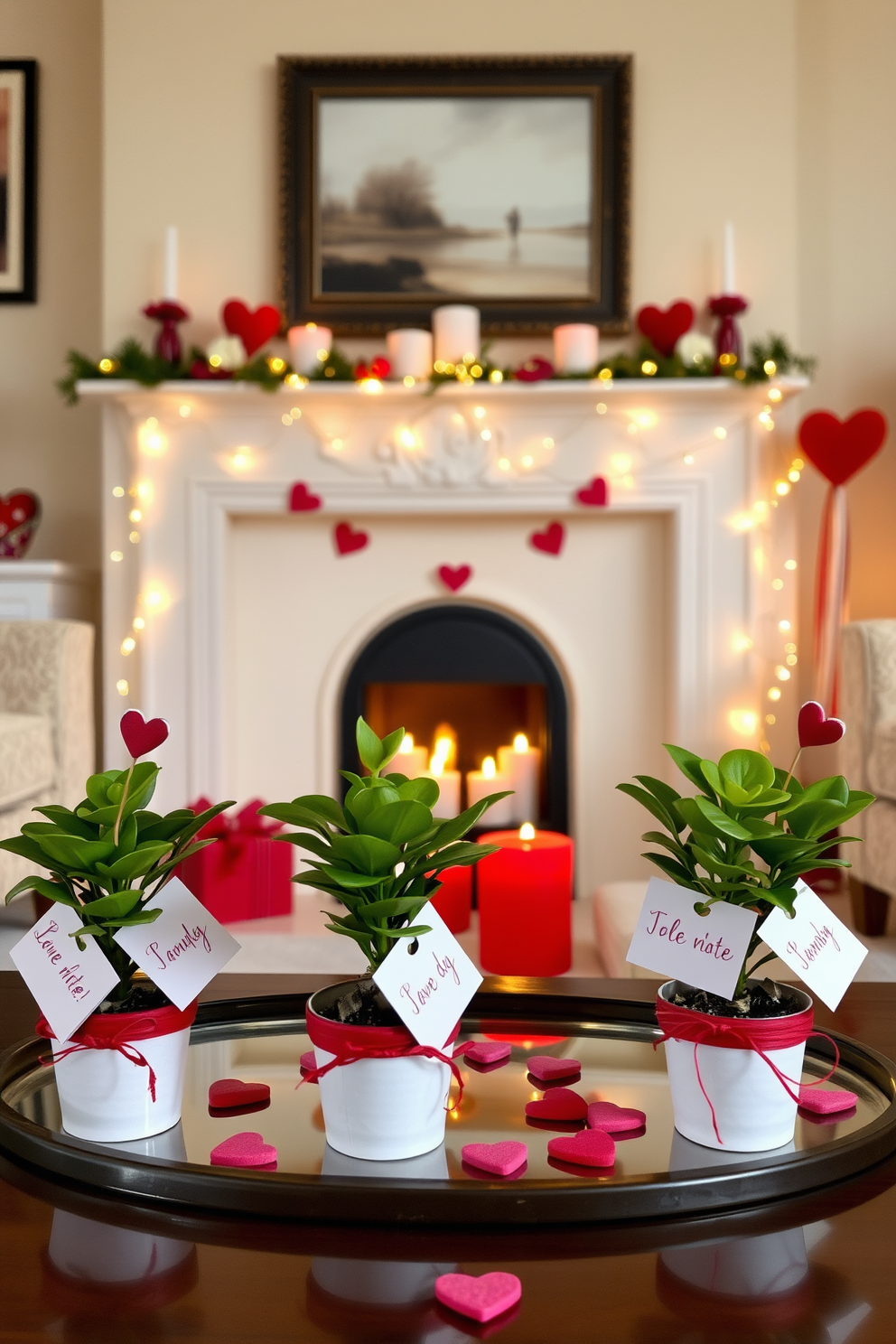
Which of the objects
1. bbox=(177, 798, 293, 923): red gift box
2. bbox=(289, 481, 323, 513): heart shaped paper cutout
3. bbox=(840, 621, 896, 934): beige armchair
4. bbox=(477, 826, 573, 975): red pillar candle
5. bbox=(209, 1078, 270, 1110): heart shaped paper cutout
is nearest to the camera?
bbox=(209, 1078, 270, 1110): heart shaped paper cutout

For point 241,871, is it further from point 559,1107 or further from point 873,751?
point 559,1107

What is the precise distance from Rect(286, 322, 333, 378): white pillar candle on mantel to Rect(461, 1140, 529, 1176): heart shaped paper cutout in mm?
2527

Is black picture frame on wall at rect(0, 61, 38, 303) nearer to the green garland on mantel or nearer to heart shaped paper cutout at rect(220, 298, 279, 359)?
the green garland on mantel

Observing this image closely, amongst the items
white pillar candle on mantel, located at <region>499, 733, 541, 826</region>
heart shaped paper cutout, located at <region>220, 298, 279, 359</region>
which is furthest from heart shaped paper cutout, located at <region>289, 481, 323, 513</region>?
white pillar candle on mantel, located at <region>499, 733, 541, 826</region>

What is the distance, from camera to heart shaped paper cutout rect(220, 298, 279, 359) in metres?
Result: 2.96

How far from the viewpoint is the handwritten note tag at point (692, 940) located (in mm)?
663

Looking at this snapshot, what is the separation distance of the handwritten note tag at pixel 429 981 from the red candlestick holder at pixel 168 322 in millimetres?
2521

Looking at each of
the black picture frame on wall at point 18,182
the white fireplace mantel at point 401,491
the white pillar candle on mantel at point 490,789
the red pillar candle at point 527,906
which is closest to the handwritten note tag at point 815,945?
the red pillar candle at point 527,906

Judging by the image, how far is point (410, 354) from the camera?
9.62 ft

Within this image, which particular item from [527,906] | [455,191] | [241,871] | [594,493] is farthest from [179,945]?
[455,191]

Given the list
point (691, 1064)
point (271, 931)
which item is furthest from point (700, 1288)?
point (271, 931)

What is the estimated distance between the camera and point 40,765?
265cm

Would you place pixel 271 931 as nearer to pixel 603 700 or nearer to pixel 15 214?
pixel 603 700

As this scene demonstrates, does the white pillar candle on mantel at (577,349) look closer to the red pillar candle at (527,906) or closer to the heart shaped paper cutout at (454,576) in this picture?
the heart shaped paper cutout at (454,576)
